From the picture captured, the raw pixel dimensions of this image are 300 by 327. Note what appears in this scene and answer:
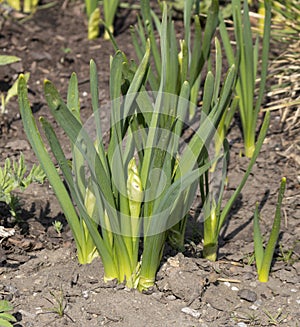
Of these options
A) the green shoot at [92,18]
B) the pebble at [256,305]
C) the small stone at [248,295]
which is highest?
the green shoot at [92,18]

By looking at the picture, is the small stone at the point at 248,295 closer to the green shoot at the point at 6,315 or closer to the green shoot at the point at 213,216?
the green shoot at the point at 213,216

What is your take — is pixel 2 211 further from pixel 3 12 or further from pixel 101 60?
pixel 3 12

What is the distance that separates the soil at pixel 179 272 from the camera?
1.87 meters

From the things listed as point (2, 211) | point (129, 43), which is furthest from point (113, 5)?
point (2, 211)

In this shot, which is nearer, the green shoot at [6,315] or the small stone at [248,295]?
the green shoot at [6,315]

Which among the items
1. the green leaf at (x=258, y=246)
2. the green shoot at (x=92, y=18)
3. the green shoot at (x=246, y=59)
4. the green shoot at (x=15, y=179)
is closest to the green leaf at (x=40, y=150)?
the green shoot at (x=15, y=179)

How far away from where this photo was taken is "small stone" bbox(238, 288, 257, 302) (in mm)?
1950

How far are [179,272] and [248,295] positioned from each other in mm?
202

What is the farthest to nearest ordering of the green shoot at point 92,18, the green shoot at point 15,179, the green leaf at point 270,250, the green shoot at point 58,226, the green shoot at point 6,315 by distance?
the green shoot at point 92,18 → the green shoot at point 58,226 → the green shoot at point 15,179 → the green leaf at point 270,250 → the green shoot at point 6,315

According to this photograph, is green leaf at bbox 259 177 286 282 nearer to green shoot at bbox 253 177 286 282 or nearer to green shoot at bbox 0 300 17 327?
green shoot at bbox 253 177 286 282

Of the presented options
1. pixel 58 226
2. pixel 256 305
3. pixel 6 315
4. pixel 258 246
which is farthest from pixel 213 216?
pixel 6 315

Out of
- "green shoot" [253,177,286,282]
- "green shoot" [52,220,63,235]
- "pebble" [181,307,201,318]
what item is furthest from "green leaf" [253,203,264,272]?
"green shoot" [52,220,63,235]

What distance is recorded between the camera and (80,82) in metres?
3.13

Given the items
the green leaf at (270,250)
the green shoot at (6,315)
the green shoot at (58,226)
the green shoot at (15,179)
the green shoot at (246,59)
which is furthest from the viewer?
the green shoot at (246,59)
